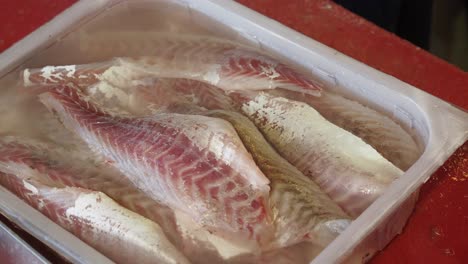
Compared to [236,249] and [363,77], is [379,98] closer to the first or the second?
[363,77]

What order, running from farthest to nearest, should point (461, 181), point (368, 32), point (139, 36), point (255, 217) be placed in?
point (368, 32), point (139, 36), point (461, 181), point (255, 217)

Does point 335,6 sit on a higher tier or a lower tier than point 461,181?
higher

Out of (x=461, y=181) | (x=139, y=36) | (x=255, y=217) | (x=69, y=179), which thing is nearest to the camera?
(x=255, y=217)

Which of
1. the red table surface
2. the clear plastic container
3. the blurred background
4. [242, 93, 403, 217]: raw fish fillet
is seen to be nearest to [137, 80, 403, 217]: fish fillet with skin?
[242, 93, 403, 217]: raw fish fillet

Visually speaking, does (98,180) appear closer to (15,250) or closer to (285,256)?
(15,250)

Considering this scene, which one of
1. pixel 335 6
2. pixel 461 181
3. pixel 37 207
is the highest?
pixel 335 6

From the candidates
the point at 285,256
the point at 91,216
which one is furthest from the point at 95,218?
the point at 285,256

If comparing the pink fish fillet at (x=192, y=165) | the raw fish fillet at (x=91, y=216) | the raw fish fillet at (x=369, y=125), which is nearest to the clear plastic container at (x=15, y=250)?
the raw fish fillet at (x=91, y=216)

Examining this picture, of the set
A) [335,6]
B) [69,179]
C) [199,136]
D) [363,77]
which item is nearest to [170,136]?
[199,136]

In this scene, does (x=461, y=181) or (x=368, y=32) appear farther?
(x=368, y=32)
